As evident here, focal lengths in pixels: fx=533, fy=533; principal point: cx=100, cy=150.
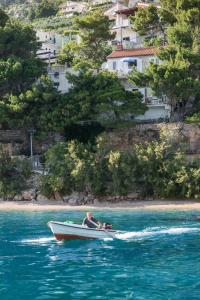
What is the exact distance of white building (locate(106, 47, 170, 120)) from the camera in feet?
222

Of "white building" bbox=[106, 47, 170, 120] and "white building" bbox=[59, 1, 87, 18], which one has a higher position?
"white building" bbox=[59, 1, 87, 18]

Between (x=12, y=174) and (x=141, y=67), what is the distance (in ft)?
74.8

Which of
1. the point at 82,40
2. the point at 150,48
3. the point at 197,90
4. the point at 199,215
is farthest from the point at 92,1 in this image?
the point at 199,215

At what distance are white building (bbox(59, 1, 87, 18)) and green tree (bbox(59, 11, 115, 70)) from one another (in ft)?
178

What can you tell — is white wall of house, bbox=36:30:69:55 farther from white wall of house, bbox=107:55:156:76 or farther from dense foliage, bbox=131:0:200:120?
dense foliage, bbox=131:0:200:120

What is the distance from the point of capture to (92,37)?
84.7 meters

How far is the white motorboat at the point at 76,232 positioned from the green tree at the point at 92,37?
49.8m

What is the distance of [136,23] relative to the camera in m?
78.6

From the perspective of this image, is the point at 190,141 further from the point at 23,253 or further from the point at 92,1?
the point at 92,1

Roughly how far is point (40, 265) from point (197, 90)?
3869 cm

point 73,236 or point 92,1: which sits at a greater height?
point 92,1

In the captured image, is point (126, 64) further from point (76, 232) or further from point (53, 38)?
point (76, 232)

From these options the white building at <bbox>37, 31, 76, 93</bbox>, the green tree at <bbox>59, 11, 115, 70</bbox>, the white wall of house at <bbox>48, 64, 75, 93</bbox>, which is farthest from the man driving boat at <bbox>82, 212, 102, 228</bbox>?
the green tree at <bbox>59, 11, 115, 70</bbox>

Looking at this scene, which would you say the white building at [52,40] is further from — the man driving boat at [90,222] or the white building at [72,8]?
the man driving boat at [90,222]
